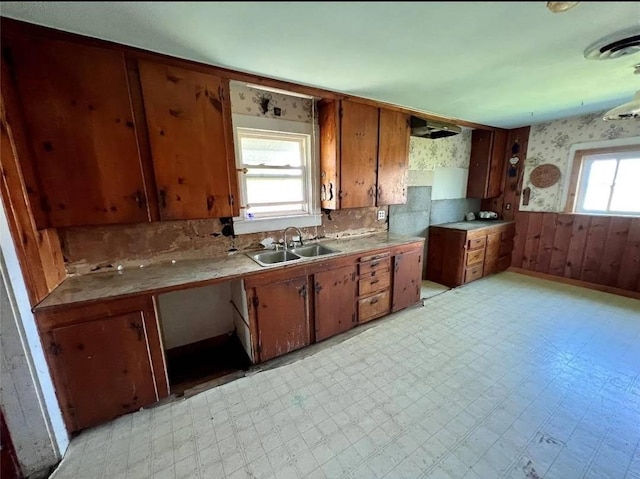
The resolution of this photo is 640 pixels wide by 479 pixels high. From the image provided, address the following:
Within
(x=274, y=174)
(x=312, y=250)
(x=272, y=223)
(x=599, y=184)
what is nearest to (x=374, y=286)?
(x=312, y=250)

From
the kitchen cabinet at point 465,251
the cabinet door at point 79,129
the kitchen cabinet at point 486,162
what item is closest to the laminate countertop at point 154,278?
the cabinet door at point 79,129

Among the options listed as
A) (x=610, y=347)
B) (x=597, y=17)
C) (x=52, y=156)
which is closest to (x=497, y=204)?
(x=610, y=347)

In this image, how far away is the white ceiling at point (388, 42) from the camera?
3.78ft

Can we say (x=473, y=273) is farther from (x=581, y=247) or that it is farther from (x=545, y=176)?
(x=545, y=176)

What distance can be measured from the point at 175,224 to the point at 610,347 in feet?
12.8

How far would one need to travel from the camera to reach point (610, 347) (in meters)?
2.26

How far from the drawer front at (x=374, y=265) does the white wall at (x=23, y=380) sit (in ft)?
7.31

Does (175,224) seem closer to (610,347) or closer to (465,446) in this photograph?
(465,446)

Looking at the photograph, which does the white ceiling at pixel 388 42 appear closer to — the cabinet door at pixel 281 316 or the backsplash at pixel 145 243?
the backsplash at pixel 145 243

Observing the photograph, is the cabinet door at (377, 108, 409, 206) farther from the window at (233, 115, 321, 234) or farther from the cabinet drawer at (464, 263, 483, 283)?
the cabinet drawer at (464, 263, 483, 283)

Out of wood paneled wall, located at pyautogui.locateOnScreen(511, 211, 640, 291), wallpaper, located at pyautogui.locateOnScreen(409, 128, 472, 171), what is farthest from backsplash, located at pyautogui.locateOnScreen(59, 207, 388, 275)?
wood paneled wall, located at pyautogui.locateOnScreen(511, 211, 640, 291)

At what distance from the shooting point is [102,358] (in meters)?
1.55

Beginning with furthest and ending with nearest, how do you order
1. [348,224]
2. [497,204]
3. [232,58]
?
[497,204]
[348,224]
[232,58]

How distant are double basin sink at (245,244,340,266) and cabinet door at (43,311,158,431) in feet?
3.27
